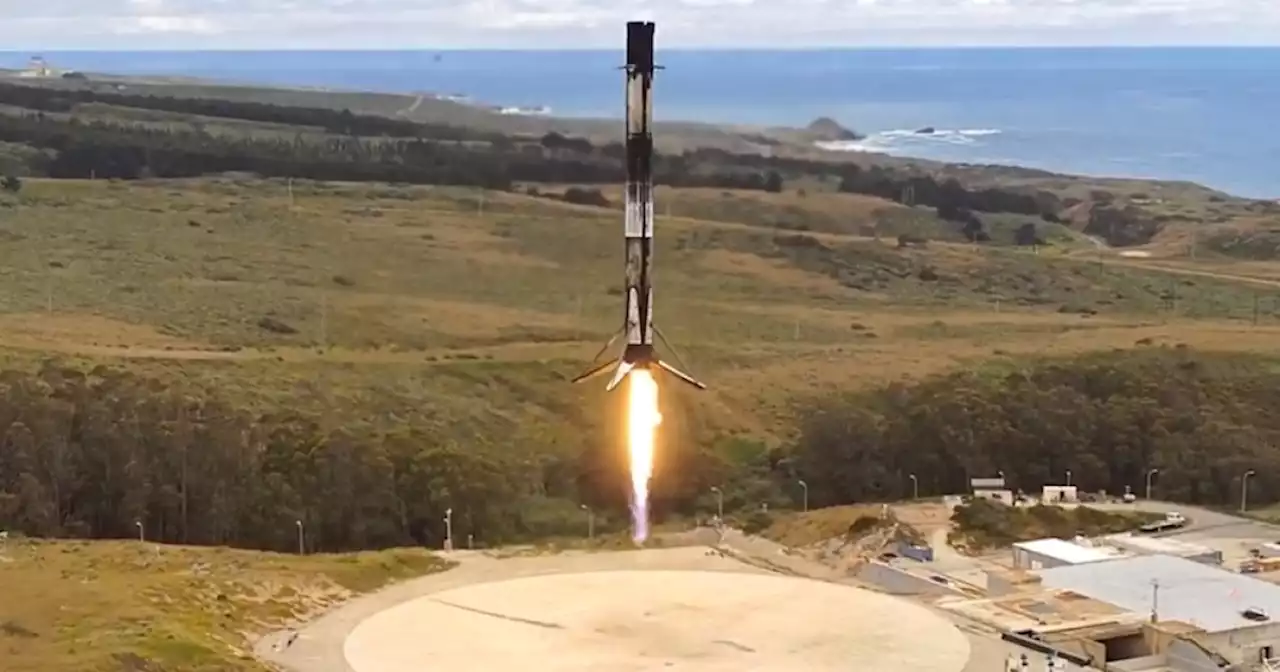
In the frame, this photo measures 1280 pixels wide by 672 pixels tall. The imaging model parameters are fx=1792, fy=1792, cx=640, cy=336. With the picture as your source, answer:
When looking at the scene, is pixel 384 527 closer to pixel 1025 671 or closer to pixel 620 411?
pixel 620 411

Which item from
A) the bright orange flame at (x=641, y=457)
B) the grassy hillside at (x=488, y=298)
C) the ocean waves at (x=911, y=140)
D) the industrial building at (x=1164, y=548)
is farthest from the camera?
the ocean waves at (x=911, y=140)

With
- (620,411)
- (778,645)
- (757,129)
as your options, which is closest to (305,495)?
(620,411)

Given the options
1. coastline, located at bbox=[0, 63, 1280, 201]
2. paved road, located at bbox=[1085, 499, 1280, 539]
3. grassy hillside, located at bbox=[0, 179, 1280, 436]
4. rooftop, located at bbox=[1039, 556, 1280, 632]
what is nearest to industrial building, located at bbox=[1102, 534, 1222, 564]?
rooftop, located at bbox=[1039, 556, 1280, 632]

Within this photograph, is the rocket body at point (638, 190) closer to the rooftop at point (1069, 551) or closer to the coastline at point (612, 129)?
the rooftop at point (1069, 551)

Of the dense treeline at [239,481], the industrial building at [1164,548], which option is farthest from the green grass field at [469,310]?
the industrial building at [1164,548]

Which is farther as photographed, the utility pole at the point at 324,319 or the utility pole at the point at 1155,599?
the utility pole at the point at 324,319

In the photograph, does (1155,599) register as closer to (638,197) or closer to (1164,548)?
(1164,548)

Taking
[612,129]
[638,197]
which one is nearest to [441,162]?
[612,129]
